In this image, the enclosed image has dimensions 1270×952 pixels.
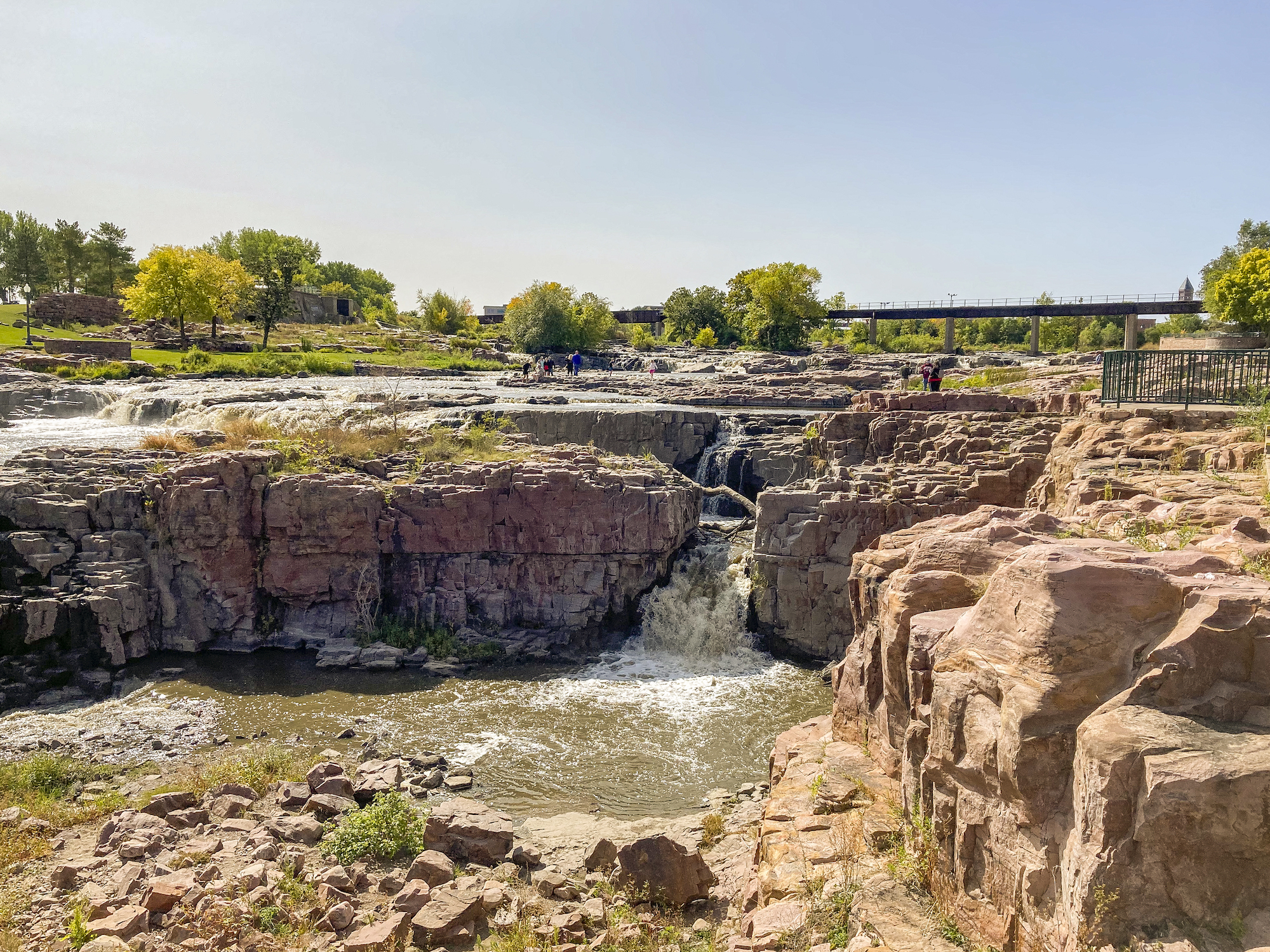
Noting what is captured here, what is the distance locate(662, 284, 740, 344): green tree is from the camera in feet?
227

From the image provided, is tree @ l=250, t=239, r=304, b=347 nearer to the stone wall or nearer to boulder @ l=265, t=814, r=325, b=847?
the stone wall

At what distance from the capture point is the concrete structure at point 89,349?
1649 inches

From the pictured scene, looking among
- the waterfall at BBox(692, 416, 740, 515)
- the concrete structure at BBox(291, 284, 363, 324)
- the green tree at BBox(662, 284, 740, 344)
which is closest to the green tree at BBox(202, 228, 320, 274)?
the concrete structure at BBox(291, 284, 363, 324)

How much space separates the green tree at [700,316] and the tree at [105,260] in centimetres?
4784

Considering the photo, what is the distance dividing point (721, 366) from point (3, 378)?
115ft

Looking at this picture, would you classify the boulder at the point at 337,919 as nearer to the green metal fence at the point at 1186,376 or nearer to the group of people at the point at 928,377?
the green metal fence at the point at 1186,376

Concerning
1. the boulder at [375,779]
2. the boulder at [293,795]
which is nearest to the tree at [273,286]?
the boulder at [375,779]

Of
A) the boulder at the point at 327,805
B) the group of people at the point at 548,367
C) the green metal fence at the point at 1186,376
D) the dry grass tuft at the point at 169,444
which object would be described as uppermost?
the group of people at the point at 548,367

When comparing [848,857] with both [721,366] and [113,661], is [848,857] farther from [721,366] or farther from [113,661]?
[721,366]

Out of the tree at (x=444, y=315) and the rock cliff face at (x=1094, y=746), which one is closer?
the rock cliff face at (x=1094, y=746)

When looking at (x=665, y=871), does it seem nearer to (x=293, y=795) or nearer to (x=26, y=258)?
(x=293, y=795)

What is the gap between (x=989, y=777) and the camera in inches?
228

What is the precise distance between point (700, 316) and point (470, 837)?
Answer: 63166mm

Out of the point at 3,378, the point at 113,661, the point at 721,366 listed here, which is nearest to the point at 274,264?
the point at 3,378
